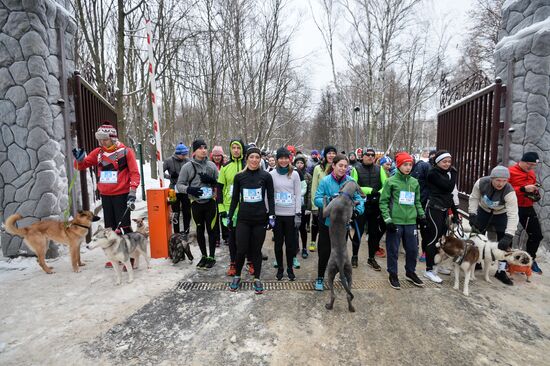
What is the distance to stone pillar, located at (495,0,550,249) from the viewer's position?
5.48 meters

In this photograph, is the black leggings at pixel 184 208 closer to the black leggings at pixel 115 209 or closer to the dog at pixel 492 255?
the black leggings at pixel 115 209

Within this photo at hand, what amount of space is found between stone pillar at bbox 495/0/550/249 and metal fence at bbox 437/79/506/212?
29cm

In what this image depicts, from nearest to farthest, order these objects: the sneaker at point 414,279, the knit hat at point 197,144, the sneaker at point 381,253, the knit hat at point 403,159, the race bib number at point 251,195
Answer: the race bib number at point 251,195
the knit hat at point 403,159
the sneaker at point 414,279
the knit hat at point 197,144
the sneaker at point 381,253

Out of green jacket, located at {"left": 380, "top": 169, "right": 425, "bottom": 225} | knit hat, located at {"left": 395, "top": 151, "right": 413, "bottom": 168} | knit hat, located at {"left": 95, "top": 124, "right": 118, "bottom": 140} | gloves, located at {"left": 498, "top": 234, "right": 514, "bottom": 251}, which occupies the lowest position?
gloves, located at {"left": 498, "top": 234, "right": 514, "bottom": 251}

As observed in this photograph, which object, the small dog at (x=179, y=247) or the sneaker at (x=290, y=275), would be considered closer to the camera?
the sneaker at (x=290, y=275)

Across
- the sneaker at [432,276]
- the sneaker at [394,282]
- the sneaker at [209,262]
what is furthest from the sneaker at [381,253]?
the sneaker at [209,262]

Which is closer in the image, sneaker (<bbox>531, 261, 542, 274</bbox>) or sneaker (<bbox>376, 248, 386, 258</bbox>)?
sneaker (<bbox>531, 261, 542, 274</bbox>)

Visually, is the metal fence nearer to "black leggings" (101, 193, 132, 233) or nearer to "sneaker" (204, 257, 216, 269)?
"sneaker" (204, 257, 216, 269)

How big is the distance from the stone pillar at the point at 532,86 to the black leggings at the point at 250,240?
5.25 m

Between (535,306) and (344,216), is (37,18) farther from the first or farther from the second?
(535,306)

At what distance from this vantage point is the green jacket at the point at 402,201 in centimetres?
440

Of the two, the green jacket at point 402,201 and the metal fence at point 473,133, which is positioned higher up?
the metal fence at point 473,133

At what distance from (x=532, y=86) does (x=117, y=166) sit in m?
7.55

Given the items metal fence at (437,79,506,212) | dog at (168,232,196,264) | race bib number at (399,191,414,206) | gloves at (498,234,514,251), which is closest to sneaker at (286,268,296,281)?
dog at (168,232,196,264)
